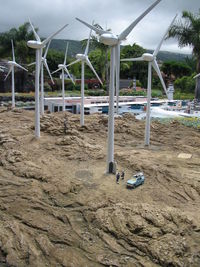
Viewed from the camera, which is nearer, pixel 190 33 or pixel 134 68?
pixel 190 33

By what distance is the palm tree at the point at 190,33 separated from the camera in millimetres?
64500

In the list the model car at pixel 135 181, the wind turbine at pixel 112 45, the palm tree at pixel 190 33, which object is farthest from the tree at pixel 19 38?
the model car at pixel 135 181

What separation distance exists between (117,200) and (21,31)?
259ft

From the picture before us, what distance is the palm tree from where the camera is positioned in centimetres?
6450

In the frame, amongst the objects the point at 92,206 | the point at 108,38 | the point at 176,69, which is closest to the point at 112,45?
the point at 108,38

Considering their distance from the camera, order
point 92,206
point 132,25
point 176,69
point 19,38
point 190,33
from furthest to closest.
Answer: point 176,69 < point 19,38 < point 190,33 < point 132,25 < point 92,206

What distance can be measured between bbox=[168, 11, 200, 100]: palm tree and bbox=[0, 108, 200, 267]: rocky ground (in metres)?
38.5

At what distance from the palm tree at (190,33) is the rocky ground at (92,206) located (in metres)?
38.5

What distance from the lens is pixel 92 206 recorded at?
18.7 meters

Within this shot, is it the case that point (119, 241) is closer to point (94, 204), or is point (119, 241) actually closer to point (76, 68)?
point (94, 204)

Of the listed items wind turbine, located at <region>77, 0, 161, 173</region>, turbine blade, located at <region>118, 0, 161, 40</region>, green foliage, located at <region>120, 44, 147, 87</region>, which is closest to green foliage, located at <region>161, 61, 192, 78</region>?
green foliage, located at <region>120, 44, 147, 87</region>

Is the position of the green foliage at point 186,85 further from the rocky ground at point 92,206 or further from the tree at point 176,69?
the rocky ground at point 92,206

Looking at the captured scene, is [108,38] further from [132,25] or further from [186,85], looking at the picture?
[186,85]

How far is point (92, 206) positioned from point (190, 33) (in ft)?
185
